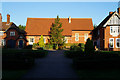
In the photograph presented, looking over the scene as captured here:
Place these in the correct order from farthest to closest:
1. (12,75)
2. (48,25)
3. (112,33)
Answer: (48,25) < (112,33) < (12,75)

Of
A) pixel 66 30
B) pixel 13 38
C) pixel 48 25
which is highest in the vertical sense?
pixel 48 25

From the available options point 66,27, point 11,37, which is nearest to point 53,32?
point 66,27

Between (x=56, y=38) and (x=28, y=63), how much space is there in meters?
21.8

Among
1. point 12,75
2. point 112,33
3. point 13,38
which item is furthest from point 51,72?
point 13,38

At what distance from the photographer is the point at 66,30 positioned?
3756cm

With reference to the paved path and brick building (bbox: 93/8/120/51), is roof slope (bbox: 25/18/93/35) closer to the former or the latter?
brick building (bbox: 93/8/120/51)

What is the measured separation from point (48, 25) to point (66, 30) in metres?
5.91

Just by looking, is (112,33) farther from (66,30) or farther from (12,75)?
(12,75)

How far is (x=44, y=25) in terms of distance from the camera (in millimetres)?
38938

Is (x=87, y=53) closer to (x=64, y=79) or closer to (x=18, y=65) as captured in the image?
(x=64, y=79)

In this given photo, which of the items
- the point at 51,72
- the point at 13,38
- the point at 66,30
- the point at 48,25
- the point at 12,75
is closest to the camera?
the point at 12,75

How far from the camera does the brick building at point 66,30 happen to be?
3638 cm

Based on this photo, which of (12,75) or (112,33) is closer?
(12,75)

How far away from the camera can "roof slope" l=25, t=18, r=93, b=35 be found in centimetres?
3700
